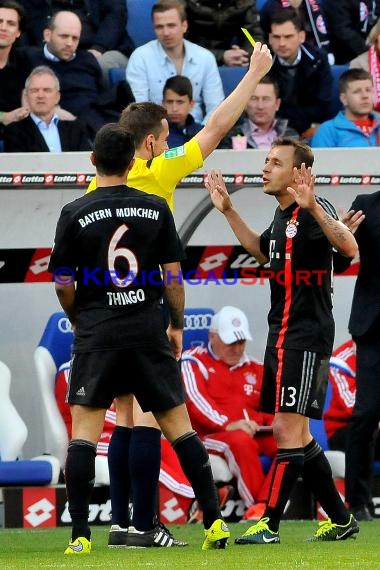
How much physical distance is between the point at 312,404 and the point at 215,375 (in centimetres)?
291

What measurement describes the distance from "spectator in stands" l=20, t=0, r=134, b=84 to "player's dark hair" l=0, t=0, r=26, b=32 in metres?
0.84

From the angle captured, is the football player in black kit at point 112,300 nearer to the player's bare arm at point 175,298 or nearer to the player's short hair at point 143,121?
the player's bare arm at point 175,298

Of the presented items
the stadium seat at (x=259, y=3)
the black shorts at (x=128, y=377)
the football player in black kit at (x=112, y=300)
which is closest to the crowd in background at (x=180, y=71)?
the stadium seat at (x=259, y=3)

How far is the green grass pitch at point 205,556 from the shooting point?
18.9ft

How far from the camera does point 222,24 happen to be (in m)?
12.3

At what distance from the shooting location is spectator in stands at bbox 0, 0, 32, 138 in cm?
1057

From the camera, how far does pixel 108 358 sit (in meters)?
6.27

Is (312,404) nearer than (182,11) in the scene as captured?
Yes

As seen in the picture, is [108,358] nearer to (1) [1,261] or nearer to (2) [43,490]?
(2) [43,490]

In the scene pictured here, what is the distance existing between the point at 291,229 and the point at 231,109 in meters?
0.64

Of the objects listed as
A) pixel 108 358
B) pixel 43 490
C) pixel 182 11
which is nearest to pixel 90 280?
pixel 108 358

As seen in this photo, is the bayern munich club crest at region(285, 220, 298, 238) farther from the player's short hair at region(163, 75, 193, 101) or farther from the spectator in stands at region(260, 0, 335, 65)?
the spectator in stands at region(260, 0, 335, 65)

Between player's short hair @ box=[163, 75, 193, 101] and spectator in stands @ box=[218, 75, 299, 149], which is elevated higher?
player's short hair @ box=[163, 75, 193, 101]

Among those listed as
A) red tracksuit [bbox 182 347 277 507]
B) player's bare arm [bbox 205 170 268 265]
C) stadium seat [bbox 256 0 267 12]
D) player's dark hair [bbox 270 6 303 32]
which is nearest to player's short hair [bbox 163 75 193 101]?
player's dark hair [bbox 270 6 303 32]
